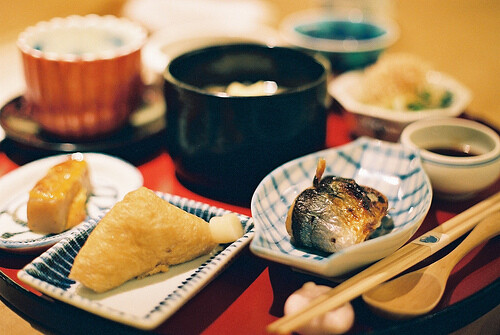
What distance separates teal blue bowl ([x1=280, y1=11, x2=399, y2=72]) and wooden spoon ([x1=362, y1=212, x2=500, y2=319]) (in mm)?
913

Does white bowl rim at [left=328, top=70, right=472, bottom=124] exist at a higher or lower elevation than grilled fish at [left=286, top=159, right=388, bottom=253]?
higher

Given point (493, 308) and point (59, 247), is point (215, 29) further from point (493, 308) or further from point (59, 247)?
point (493, 308)

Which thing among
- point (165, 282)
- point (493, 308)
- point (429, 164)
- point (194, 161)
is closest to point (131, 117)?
point (194, 161)

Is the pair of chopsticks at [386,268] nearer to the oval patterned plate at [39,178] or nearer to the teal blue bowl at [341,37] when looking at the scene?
the oval patterned plate at [39,178]

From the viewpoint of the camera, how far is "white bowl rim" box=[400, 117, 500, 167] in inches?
40.0

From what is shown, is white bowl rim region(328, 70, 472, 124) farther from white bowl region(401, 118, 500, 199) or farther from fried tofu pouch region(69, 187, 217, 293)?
fried tofu pouch region(69, 187, 217, 293)

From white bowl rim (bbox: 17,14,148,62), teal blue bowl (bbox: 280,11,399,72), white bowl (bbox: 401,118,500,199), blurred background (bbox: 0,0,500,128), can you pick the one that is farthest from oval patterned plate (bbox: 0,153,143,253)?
blurred background (bbox: 0,0,500,128)

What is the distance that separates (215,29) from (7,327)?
1238mm

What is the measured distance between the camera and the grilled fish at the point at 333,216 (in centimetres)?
82

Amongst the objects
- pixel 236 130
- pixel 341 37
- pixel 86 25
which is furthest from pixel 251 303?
pixel 341 37

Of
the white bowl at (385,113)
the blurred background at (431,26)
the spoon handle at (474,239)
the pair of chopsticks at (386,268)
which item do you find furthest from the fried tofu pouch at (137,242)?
the blurred background at (431,26)

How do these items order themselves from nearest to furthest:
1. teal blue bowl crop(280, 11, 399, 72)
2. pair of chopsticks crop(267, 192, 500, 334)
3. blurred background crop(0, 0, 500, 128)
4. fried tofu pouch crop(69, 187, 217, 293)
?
pair of chopsticks crop(267, 192, 500, 334)
fried tofu pouch crop(69, 187, 217, 293)
teal blue bowl crop(280, 11, 399, 72)
blurred background crop(0, 0, 500, 128)

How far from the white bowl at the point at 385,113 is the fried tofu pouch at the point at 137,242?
2.20 ft

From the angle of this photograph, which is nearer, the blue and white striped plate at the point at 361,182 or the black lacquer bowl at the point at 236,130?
the blue and white striped plate at the point at 361,182
